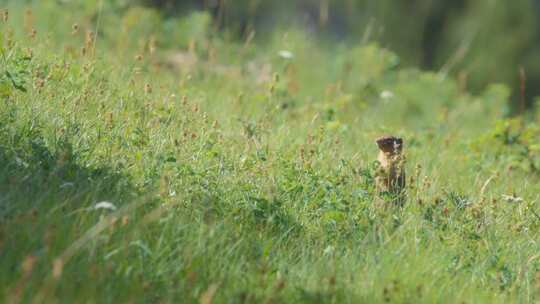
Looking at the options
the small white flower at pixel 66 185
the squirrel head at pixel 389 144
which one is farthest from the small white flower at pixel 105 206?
the squirrel head at pixel 389 144

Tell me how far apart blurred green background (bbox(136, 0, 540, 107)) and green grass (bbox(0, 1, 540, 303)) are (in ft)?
17.4

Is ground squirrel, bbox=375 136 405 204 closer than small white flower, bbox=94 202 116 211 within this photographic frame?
No

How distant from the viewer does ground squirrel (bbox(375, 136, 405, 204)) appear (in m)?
4.70

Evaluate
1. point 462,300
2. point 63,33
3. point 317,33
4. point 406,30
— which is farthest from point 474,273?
point 406,30

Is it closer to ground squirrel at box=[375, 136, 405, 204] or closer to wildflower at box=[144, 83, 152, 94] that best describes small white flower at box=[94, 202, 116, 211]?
ground squirrel at box=[375, 136, 405, 204]

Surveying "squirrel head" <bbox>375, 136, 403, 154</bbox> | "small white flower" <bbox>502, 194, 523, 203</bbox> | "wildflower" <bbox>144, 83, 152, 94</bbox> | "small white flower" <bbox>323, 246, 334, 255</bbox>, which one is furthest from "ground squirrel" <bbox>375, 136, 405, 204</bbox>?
"wildflower" <bbox>144, 83, 152, 94</bbox>

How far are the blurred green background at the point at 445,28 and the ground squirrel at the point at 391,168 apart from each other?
267 inches

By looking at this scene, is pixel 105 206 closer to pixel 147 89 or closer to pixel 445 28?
pixel 147 89

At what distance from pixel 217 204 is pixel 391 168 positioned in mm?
1059

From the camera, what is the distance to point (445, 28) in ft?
40.4

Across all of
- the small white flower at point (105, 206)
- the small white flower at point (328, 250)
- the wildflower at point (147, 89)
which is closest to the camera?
the small white flower at point (105, 206)

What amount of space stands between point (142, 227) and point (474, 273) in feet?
5.12

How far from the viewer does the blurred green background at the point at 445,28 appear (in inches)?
464

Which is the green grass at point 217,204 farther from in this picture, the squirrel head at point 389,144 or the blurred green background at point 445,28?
the blurred green background at point 445,28
